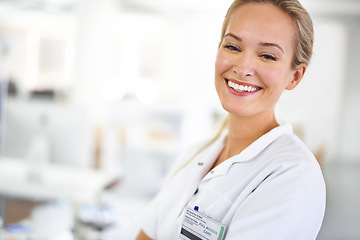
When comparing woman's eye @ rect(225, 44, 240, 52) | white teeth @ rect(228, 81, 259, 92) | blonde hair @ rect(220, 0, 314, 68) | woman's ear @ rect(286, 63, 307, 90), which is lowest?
white teeth @ rect(228, 81, 259, 92)

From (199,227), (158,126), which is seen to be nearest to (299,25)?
(199,227)

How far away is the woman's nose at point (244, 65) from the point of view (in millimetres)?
827

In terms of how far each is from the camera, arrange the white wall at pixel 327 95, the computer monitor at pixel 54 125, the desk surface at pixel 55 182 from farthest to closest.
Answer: the white wall at pixel 327 95
the computer monitor at pixel 54 125
the desk surface at pixel 55 182

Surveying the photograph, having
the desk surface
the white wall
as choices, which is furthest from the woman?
the white wall

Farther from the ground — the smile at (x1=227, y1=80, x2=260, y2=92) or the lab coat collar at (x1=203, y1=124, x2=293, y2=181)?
the smile at (x1=227, y1=80, x2=260, y2=92)

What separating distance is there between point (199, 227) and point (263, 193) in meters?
0.18

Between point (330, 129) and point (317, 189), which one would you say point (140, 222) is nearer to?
point (317, 189)

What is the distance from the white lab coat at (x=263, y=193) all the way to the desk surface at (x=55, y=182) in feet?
5.00

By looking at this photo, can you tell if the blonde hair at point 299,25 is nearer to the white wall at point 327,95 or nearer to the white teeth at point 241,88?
the white teeth at point 241,88

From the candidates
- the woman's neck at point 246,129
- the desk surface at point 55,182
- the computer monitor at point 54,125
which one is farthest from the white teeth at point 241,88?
the computer monitor at point 54,125

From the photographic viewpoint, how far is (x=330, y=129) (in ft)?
12.7

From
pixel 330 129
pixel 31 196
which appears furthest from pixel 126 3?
pixel 31 196

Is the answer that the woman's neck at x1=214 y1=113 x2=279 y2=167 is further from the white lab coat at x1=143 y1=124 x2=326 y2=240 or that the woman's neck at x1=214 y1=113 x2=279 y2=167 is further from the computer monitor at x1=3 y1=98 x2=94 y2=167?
the computer monitor at x1=3 y1=98 x2=94 y2=167

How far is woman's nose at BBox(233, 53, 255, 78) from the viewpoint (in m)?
0.83
